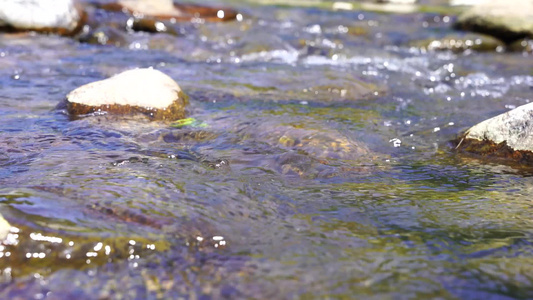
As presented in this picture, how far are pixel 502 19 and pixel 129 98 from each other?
9.21 meters

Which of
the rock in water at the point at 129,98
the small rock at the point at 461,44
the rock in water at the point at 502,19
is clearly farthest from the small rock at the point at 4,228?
the rock in water at the point at 502,19

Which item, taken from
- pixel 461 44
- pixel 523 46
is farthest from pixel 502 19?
pixel 461 44

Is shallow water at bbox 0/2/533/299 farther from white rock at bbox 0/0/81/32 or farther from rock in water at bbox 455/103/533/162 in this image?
white rock at bbox 0/0/81/32

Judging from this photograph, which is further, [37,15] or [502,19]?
[502,19]

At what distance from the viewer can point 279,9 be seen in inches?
536

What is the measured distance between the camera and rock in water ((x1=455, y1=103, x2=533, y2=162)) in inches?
149

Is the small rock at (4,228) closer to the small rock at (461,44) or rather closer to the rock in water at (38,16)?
the rock in water at (38,16)

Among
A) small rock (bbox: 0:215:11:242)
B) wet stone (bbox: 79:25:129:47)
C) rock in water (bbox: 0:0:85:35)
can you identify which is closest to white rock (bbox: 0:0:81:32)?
rock in water (bbox: 0:0:85:35)

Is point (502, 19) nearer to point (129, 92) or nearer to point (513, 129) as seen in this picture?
point (513, 129)

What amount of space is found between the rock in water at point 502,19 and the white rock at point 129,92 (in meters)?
8.66

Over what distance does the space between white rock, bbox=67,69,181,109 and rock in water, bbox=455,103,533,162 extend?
8.01 ft

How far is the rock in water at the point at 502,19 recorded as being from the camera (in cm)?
1088

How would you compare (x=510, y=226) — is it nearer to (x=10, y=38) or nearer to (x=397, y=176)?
(x=397, y=176)

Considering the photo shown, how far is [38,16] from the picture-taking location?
28.3ft
